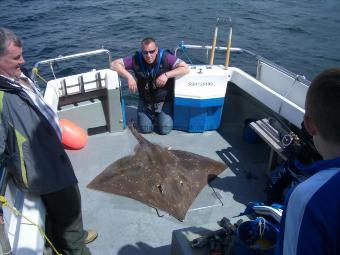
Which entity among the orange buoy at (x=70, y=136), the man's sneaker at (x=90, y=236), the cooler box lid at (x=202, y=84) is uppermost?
the cooler box lid at (x=202, y=84)

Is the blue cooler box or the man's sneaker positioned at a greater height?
the blue cooler box

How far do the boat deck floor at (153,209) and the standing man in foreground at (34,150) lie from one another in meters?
0.82

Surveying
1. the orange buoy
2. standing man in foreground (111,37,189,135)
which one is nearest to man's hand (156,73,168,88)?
standing man in foreground (111,37,189,135)

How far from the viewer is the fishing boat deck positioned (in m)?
3.89

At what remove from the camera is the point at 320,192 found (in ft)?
4.09

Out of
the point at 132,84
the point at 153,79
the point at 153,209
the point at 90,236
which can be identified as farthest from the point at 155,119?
the point at 90,236

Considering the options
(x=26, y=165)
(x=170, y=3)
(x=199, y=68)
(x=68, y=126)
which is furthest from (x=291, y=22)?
(x=26, y=165)

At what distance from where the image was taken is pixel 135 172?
4461mm

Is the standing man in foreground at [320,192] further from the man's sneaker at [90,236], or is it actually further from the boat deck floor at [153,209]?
the man's sneaker at [90,236]

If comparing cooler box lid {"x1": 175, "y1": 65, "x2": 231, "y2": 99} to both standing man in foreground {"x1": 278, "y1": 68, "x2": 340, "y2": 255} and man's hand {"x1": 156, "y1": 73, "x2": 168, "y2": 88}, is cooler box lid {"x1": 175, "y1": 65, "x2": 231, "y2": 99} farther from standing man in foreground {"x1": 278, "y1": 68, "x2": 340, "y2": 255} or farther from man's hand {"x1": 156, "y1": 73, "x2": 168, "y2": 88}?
standing man in foreground {"x1": 278, "y1": 68, "x2": 340, "y2": 255}

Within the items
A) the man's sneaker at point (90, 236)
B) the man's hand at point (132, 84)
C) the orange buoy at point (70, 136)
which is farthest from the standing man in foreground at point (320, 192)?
the man's hand at point (132, 84)

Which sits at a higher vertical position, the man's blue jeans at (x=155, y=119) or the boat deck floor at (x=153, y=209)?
the man's blue jeans at (x=155, y=119)

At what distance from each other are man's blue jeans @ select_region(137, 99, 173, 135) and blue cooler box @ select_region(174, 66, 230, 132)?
0.60 ft

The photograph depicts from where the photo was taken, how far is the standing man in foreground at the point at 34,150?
245 centimetres
